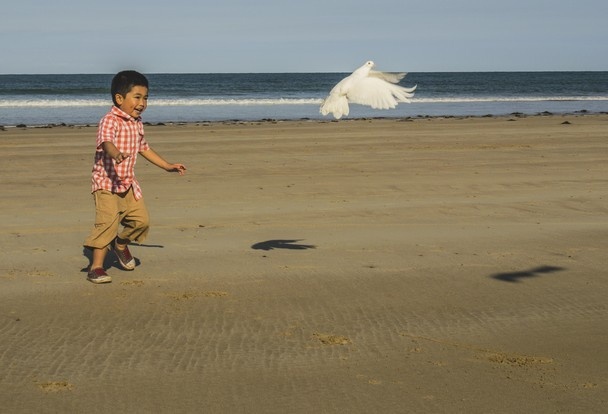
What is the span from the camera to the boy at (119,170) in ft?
19.4

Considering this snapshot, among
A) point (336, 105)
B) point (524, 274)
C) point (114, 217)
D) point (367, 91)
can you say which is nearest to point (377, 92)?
point (367, 91)

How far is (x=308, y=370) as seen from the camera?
4.24 m

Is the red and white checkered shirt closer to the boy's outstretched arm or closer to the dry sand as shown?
the boy's outstretched arm

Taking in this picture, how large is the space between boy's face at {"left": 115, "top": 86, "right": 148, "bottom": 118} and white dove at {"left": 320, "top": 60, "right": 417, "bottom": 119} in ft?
11.9

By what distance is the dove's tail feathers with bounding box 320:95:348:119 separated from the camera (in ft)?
30.8

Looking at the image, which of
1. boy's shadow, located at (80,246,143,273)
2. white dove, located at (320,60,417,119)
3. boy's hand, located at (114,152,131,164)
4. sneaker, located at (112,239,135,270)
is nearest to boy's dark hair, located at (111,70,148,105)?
boy's hand, located at (114,152,131,164)

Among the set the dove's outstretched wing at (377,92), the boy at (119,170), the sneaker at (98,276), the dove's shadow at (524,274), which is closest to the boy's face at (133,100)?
the boy at (119,170)

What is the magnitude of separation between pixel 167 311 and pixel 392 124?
783 inches

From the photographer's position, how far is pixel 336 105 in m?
9.41

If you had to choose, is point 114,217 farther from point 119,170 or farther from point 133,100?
point 133,100

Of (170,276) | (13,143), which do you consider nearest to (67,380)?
(170,276)

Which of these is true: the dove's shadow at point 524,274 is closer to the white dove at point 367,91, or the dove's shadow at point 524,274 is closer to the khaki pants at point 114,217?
the khaki pants at point 114,217

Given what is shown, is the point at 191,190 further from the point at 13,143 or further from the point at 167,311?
the point at 13,143

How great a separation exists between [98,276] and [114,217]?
43 cm
